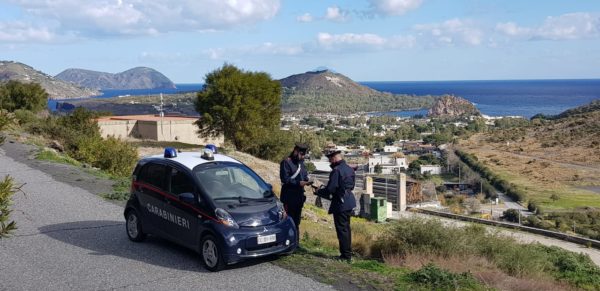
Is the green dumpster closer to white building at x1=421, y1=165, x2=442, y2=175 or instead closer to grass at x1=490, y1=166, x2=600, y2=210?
grass at x1=490, y1=166, x2=600, y2=210

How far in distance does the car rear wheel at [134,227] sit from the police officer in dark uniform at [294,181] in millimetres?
2317

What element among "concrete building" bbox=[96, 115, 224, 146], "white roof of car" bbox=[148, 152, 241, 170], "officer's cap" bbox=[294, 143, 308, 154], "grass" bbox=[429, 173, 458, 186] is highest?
"officer's cap" bbox=[294, 143, 308, 154]

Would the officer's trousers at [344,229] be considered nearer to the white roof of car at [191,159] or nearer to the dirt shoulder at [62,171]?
the white roof of car at [191,159]

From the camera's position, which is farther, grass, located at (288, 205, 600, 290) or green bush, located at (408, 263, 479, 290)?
grass, located at (288, 205, 600, 290)

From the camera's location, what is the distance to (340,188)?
7.61 m

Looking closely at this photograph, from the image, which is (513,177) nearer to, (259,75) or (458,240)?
(259,75)

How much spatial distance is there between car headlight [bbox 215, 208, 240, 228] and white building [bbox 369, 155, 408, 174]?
185 feet

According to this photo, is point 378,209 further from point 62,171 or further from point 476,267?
point 476,267

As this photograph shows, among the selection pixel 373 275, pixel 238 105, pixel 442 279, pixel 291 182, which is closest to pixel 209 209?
pixel 291 182

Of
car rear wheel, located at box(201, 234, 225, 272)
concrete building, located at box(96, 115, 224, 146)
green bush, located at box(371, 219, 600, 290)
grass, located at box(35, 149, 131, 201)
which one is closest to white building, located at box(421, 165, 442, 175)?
concrete building, located at box(96, 115, 224, 146)

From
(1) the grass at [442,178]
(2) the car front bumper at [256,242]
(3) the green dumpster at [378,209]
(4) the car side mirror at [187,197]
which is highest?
(4) the car side mirror at [187,197]

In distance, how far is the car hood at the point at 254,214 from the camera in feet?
23.9

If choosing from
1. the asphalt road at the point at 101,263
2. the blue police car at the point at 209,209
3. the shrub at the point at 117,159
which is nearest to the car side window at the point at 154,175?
the blue police car at the point at 209,209

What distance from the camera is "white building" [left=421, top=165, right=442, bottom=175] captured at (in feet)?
222
